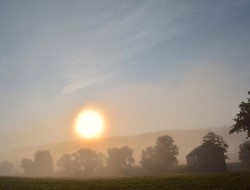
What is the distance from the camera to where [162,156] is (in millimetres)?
133000

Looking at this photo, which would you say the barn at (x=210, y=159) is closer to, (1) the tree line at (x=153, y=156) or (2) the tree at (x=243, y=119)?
(1) the tree line at (x=153, y=156)

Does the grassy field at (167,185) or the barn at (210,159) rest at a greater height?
the barn at (210,159)

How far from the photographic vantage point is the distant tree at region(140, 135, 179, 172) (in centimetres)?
13188

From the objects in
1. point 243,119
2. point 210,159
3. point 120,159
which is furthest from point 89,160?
point 243,119

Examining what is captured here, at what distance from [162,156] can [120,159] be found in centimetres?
4243

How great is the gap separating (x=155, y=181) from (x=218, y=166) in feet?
180

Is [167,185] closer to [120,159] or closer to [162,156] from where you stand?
[162,156]

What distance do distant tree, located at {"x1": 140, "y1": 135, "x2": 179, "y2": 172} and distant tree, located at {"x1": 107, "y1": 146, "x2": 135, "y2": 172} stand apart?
31.1m

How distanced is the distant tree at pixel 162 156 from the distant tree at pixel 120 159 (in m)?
31.1

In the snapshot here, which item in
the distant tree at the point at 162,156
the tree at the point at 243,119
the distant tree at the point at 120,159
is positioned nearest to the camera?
the tree at the point at 243,119

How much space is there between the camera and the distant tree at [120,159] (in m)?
169

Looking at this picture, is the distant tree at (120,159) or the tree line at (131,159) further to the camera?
the distant tree at (120,159)

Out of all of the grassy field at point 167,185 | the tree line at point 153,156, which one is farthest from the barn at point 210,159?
the grassy field at point 167,185

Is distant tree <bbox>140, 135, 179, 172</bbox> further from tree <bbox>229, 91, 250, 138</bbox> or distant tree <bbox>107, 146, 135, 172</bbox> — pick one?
tree <bbox>229, 91, 250, 138</bbox>
